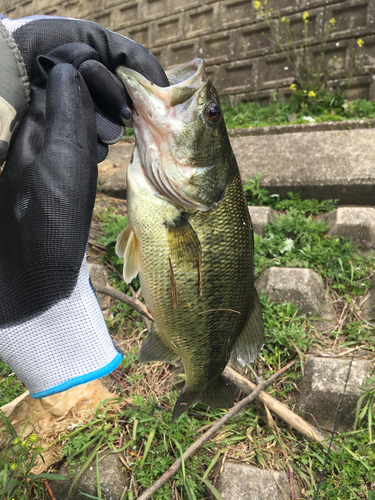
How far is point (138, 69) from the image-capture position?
67.7 inches

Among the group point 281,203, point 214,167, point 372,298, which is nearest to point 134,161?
point 214,167

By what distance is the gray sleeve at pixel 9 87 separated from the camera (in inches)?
55.8

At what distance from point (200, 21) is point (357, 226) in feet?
16.9

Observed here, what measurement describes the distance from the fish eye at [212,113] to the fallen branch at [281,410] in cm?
182

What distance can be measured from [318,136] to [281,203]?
3.22 ft

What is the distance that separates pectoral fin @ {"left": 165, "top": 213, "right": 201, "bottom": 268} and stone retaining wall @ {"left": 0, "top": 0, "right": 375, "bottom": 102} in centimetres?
478

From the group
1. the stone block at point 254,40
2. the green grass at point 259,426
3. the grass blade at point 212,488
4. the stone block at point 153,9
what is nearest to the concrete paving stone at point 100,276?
the green grass at point 259,426

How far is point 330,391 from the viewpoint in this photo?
8.27ft

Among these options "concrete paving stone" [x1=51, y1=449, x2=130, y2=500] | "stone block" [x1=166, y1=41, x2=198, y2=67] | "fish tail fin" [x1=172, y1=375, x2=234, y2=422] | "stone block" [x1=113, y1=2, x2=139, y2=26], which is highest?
"stone block" [x1=113, y1=2, x2=139, y2=26]

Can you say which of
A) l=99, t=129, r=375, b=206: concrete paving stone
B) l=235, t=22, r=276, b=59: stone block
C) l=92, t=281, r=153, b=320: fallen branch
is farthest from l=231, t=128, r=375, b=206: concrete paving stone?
l=235, t=22, r=276, b=59: stone block

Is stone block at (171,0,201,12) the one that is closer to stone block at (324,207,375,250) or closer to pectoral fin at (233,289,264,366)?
stone block at (324,207,375,250)

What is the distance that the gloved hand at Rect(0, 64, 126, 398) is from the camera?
1.35 meters

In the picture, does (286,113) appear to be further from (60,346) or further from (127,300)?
(60,346)

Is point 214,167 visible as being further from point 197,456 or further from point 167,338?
point 197,456
